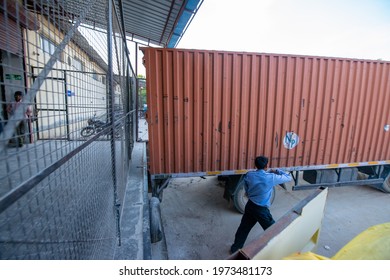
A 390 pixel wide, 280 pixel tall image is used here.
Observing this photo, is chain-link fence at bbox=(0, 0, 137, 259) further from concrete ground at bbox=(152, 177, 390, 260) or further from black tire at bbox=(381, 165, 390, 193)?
black tire at bbox=(381, 165, 390, 193)

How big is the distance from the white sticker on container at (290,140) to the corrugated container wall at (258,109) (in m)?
0.02

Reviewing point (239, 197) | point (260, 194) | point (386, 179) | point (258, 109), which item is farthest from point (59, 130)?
point (386, 179)

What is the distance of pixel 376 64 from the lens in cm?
441


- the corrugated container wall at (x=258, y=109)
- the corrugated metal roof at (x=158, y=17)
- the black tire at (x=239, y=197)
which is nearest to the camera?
the corrugated container wall at (x=258, y=109)

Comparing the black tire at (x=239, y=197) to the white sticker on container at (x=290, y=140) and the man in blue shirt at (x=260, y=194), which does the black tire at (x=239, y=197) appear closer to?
the man in blue shirt at (x=260, y=194)

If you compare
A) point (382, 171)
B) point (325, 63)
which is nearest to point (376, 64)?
point (325, 63)

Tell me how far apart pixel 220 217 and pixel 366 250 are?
2.76 meters

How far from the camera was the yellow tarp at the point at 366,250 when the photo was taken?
4.55 feet

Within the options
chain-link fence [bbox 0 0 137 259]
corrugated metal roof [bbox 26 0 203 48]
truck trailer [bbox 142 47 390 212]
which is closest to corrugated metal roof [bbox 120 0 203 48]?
corrugated metal roof [bbox 26 0 203 48]

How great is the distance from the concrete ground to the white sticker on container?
136 centimetres

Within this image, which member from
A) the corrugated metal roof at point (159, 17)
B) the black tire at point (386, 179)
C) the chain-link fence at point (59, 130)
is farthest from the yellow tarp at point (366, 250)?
the corrugated metal roof at point (159, 17)

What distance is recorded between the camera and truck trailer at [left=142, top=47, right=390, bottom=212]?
11.7 feet

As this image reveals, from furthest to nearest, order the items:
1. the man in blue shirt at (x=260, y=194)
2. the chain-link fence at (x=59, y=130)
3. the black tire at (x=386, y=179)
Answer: the black tire at (x=386, y=179)
the man in blue shirt at (x=260, y=194)
the chain-link fence at (x=59, y=130)

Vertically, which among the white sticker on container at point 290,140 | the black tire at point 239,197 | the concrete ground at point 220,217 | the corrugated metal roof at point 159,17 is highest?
the corrugated metal roof at point 159,17
